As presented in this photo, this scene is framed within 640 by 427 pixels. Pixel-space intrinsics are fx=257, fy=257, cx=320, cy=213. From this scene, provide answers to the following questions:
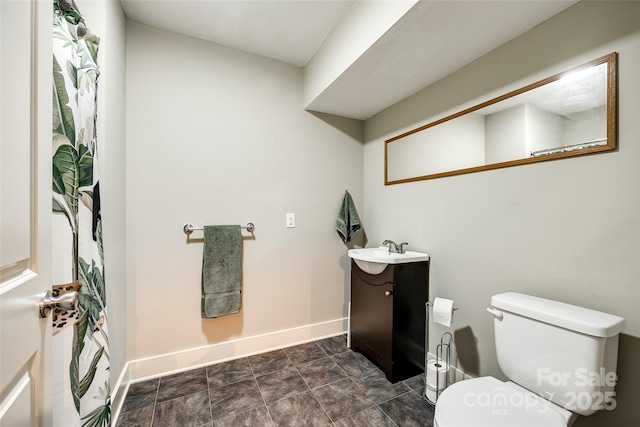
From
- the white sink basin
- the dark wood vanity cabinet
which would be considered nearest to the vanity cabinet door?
the dark wood vanity cabinet

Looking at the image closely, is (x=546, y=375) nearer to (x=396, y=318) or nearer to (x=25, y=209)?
(x=396, y=318)

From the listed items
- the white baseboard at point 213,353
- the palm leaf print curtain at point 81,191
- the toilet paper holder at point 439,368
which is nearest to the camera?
the palm leaf print curtain at point 81,191

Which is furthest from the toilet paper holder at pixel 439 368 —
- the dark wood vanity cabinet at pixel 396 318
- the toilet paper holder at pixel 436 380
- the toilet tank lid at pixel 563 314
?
the toilet tank lid at pixel 563 314

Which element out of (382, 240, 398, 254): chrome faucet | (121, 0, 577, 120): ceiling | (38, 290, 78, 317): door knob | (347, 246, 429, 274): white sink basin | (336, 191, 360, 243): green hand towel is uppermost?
(121, 0, 577, 120): ceiling

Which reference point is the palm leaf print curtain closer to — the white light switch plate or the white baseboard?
the white baseboard

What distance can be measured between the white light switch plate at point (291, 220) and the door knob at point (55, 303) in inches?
64.0

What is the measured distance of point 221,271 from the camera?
191cm

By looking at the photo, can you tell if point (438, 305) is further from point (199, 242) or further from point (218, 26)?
point (218, 26)

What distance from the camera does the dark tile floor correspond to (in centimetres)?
142

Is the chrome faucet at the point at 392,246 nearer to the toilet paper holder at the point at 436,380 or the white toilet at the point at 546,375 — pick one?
the toilet paper holder at the point at 436,380

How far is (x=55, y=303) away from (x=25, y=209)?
0.23m

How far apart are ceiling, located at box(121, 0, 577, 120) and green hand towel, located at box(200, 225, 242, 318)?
130cm

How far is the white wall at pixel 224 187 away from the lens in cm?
176

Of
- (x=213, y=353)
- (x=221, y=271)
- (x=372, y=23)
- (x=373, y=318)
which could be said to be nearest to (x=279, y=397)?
(x=213, y=353)
